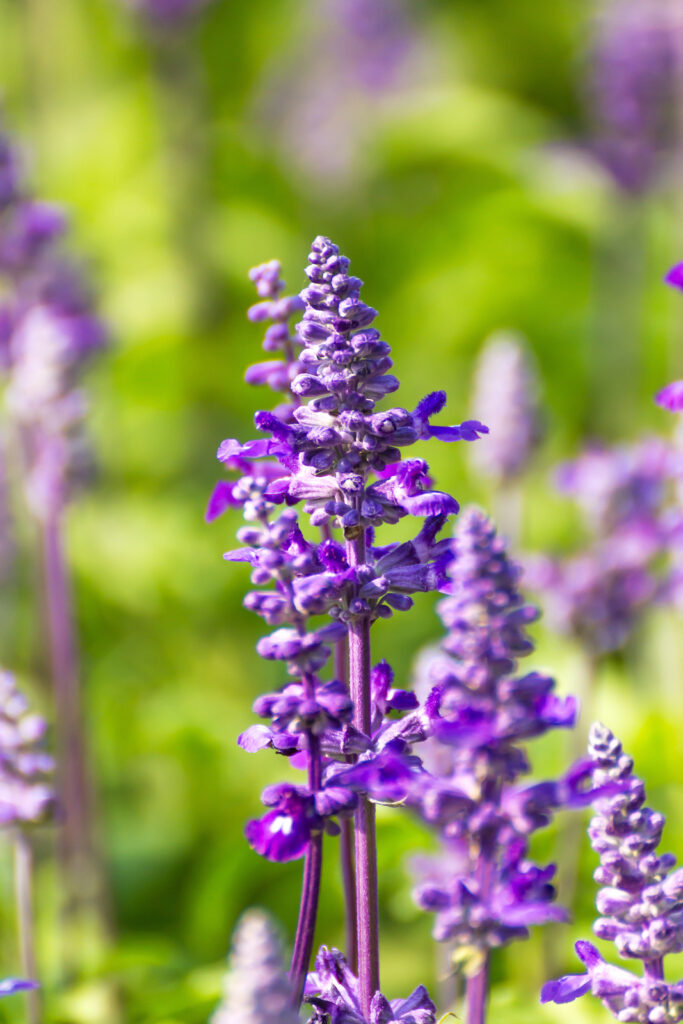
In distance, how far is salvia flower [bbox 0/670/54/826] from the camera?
1885mm

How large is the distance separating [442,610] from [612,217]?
4879mm

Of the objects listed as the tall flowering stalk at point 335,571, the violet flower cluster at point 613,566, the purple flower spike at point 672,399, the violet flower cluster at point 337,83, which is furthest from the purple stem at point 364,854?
the violet flower cluster at point 337,83

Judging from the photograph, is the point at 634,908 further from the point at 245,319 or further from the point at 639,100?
the point at 245,319

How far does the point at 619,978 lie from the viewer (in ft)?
4.50

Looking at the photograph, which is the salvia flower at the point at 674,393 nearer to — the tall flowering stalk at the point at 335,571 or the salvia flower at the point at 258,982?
the tall flowering stalk at the point at 335,571

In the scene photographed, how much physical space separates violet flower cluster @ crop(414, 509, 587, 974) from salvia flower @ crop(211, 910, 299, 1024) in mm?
294

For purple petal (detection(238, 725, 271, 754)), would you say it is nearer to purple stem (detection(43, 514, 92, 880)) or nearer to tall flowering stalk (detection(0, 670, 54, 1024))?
tall flowering stalk (detection(0, 670, 54, 1024))

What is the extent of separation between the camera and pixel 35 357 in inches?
111

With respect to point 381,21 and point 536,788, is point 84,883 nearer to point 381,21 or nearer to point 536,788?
point 536,788

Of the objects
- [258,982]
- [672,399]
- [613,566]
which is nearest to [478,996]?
[258,982]

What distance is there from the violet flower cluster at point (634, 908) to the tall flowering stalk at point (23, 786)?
91 cm

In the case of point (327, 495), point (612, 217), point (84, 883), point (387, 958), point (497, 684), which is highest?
point (612, 217)

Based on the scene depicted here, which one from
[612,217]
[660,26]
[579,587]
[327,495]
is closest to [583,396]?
[612,217]

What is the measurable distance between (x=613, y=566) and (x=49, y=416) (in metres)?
1.45
